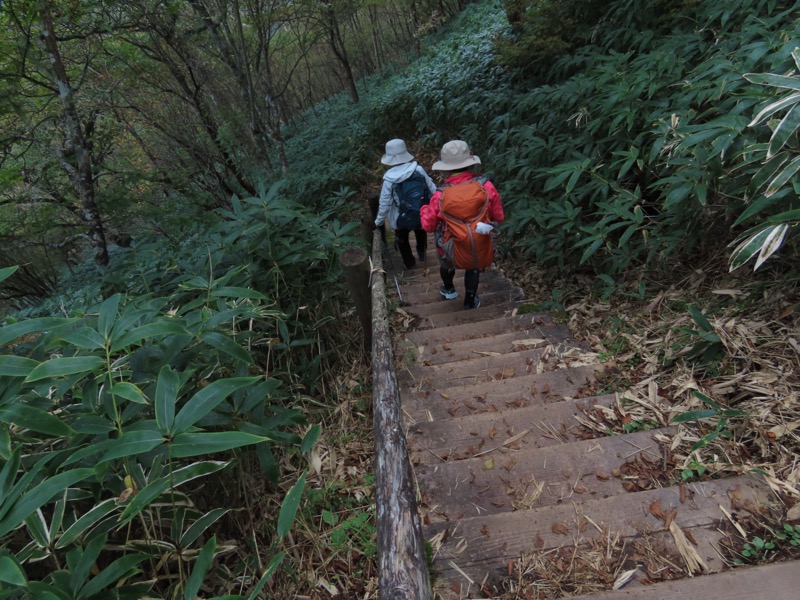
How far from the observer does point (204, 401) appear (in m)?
1.36

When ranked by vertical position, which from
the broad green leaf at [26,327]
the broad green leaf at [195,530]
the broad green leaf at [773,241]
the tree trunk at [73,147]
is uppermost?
the tree trunk at [73,147]

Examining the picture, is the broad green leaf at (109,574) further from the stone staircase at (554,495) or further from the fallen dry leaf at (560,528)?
the fallen dry leaf at (560,528)

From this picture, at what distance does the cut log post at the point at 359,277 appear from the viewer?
3.28 m

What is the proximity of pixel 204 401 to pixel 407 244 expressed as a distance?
444 cm

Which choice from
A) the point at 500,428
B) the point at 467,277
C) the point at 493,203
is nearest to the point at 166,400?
the point at 500,428

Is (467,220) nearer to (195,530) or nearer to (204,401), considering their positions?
(204,401)

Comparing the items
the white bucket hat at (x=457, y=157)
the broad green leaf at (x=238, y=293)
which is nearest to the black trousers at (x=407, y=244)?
the white bucket hat at (x=457, y=157)

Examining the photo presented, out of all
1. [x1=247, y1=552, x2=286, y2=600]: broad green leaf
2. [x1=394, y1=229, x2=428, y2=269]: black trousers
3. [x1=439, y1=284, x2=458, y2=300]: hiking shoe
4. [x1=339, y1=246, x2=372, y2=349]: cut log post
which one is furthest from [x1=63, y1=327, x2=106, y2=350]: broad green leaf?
[x1=394, y1=229, x2=428, y2=269]: black trousers

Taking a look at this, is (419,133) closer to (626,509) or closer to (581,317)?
(581,317)

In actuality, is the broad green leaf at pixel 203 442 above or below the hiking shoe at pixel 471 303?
above

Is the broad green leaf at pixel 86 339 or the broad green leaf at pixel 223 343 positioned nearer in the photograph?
the broad green leaf at pixel 86 339

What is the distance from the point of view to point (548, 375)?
3.09 m

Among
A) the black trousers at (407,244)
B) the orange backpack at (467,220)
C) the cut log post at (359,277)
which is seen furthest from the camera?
the black trousers at (407,244)

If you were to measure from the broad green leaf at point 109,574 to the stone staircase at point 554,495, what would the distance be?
1.16m
